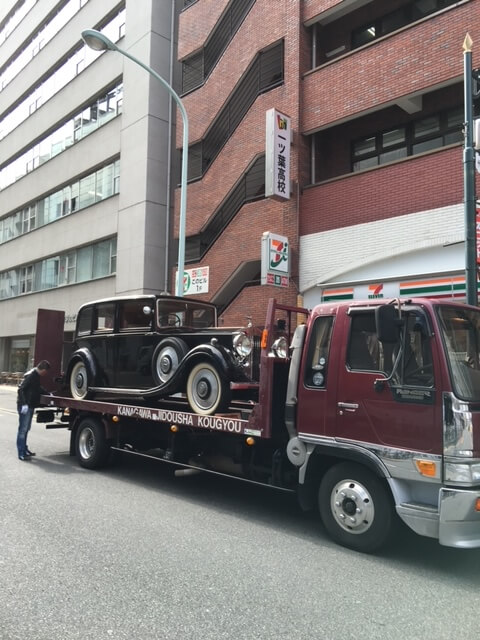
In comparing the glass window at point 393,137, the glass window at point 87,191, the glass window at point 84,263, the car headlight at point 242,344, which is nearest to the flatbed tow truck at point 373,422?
the car headlight at point 242,344

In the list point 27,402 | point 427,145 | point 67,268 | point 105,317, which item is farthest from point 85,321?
point 67,268

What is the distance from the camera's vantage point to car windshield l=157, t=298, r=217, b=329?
7.99 meters

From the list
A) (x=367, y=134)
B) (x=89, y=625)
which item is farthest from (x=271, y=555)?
(x=367, y=134)

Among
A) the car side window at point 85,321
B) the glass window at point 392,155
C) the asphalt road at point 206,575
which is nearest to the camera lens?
the asphalt road at point 206,575

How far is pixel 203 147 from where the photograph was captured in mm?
20328

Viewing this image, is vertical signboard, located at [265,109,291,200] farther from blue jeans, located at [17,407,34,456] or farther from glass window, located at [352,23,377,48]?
blue jeans, located at [17,407,34,456]

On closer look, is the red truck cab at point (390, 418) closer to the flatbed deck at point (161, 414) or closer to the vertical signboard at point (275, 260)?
the flatbed deck at point (161, 414)

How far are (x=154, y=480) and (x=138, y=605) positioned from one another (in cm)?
413

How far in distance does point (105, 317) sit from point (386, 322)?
18.0ft

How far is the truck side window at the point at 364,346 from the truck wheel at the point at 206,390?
5.78 feet

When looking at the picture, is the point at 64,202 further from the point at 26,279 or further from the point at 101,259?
the point at 26,279

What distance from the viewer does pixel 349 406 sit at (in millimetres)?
5145

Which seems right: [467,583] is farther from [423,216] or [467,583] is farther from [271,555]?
[423,216]

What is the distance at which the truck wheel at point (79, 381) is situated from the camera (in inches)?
351
